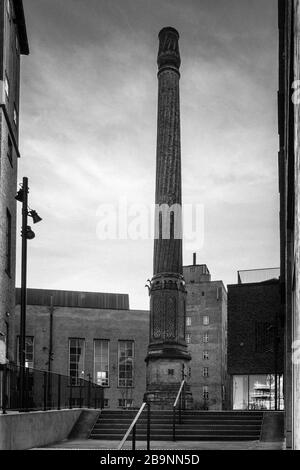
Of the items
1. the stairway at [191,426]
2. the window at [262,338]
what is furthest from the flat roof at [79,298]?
the stairway at [191,426]

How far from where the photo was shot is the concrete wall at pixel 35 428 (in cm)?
1323

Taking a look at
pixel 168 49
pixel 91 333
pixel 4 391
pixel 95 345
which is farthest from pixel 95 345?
pixel 4 391

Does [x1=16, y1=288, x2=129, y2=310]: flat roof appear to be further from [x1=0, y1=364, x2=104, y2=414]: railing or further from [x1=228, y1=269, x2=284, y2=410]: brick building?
[x1=0, y1=364, x2=104, y2=414]: railing

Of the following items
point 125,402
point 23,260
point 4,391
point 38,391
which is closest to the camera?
point 4,391

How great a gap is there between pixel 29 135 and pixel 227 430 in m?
17.4

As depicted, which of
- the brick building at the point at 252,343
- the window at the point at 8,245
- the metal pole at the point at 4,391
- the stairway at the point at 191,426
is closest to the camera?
the metal pole at the point at 4,391

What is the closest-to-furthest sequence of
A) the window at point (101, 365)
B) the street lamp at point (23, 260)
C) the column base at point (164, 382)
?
the street lamp at point (23, 260)
the column base at point (164, 382)
the window at point (101, 365)

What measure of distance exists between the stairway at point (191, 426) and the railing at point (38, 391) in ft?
3.80

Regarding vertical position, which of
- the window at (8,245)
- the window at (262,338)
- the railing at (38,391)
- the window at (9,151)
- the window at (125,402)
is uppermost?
the window at (9,151)

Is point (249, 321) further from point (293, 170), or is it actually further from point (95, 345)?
point (293, 170)

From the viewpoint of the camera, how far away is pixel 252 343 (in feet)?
142

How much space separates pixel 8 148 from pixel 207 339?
81910 mm

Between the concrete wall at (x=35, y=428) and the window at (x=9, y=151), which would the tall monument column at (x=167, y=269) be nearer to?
the window at (x=9, y=151)

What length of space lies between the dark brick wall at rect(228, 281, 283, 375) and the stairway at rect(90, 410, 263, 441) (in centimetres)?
2212
